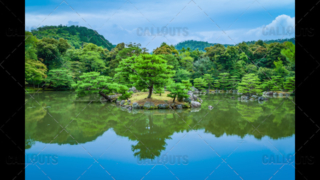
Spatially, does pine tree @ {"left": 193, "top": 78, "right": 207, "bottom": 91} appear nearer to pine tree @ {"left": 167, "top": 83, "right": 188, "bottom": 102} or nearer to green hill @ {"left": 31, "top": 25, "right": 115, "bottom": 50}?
pine tree @ {"left": 167, "top": 83, "right": 188, "bottom": 102}

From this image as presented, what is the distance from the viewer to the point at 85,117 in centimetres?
627

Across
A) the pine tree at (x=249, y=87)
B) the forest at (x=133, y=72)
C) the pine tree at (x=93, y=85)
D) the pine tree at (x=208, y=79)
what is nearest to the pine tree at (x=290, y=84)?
the forest at (x=133, y=72)

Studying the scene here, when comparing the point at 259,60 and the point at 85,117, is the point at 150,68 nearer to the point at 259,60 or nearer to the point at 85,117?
the point at 85,117

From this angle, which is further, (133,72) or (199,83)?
(199,83)

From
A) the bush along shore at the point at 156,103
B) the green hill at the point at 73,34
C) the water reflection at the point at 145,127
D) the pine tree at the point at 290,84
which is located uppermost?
the green hill at the point at 73,34

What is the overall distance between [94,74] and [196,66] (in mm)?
9095

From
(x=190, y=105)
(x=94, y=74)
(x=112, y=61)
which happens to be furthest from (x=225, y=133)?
(x=112, y=61)

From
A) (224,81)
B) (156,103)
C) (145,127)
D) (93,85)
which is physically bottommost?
(145,127)

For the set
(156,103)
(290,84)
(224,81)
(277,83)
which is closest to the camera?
(156,103)

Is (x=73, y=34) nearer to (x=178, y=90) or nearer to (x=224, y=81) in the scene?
(x=224, y=81)

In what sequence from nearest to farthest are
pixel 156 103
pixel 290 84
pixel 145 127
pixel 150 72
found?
pixel 145 127 < pixel 156 103 < pixel 150 72 < pixel 290 84

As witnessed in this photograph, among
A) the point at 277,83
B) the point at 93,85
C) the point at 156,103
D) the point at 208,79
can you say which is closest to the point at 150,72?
the point at 156,103

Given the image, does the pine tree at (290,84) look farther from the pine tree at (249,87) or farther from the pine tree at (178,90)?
the pine tree at (178,90)

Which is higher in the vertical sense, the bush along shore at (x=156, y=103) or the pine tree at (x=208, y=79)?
the pine tree at (x=208, y=79)
